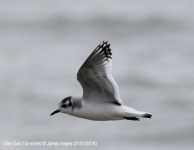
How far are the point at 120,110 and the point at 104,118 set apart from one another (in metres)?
0.24

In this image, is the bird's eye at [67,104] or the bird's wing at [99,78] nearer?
the bird's wing at [99,78]

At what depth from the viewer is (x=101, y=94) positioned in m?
6.29

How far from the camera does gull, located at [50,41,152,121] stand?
6156mm

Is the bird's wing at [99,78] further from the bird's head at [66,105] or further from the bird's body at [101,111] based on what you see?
the bird's head at [66,105]

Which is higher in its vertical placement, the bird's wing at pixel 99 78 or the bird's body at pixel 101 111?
the bird's wing at pixel 99 78

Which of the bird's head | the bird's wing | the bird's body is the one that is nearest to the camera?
the bird's wing

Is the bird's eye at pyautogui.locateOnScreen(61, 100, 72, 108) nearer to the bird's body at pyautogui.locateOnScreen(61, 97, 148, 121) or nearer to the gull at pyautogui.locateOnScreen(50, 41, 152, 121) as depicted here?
the gull at pyautogui.locateOnScreen(50, 41, 152, 121)

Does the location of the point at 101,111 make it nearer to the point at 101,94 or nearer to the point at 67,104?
the point at 101,94

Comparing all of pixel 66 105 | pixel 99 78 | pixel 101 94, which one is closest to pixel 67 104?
pixel 66 105

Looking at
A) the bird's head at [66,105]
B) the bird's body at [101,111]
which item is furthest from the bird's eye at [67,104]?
the bird's body at [101,111]

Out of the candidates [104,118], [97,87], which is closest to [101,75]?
[97,87]

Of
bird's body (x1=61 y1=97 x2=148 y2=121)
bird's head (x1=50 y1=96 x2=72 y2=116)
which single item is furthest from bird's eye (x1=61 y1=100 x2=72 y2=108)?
bird's body (x1=61 y1=97 x2=148 y2=121)

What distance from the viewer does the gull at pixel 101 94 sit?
20.2 feet

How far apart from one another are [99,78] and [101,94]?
0.25 m
